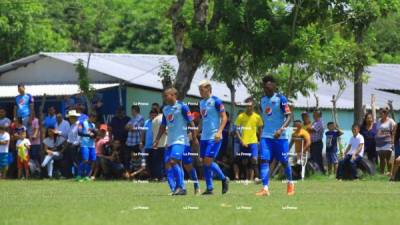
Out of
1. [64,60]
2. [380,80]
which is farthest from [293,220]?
[380,80]

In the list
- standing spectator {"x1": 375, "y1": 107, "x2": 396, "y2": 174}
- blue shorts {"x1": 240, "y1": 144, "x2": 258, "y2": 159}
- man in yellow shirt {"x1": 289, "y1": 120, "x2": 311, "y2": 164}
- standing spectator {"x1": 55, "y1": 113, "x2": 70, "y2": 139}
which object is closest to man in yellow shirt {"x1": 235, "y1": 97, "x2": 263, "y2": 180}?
blue shorts {"x1": 240, "y1": 144, "x2": 258, "y2": 159}

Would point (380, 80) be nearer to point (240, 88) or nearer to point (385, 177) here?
point (240, 88)

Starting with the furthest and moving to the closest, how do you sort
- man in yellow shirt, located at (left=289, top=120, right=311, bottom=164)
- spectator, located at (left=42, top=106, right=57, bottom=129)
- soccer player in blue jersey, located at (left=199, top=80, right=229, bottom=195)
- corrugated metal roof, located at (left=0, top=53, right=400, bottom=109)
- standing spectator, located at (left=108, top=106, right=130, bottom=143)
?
corrugated metal roof, located at (left=0, top=53, right=400, bottom=109), spectator, located at (left=42, top=106, right=57, bottom=129), standing spectator, located at (left=108, top=106, right=130, bottom=143), man in yellow shirt, located at (left=289, top=120, right=311, bottom=164), soccer player in blue jersey, located at (left=199, top=80, right=229, bottom=195)

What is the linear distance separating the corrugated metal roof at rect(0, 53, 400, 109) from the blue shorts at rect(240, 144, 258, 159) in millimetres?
7087

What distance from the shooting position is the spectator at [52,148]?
30.4 m

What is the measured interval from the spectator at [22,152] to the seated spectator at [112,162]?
8.17 feet

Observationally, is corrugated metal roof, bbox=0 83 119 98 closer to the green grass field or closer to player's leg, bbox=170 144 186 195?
the green grass field

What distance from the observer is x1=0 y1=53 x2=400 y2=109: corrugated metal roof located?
37062 millimetres

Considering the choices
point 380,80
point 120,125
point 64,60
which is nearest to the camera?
point 120,125

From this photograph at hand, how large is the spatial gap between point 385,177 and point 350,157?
1054 mm

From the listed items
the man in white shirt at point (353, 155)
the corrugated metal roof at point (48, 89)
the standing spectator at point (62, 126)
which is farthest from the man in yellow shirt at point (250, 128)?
the corrugated metal roof at point (48, 89)

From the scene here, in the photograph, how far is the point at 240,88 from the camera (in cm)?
4062

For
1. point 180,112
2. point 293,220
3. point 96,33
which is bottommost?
point 293,220

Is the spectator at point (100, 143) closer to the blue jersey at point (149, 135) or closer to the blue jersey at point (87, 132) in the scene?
the blue jersey at point (87, 132)
